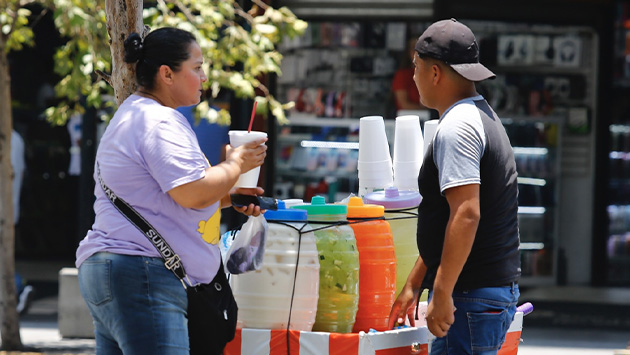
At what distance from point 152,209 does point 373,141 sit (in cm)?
142

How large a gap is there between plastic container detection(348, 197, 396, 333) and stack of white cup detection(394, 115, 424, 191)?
0.53 meters

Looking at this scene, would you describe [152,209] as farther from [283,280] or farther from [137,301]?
[283,280]

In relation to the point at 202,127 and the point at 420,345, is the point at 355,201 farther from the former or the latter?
the point at 202,127

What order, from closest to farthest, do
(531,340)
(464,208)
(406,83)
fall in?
(464,208), (531,340), (406,83)

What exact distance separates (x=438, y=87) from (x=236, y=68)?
5.86 m

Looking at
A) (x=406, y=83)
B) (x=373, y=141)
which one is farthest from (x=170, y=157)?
(x=406, y=83)

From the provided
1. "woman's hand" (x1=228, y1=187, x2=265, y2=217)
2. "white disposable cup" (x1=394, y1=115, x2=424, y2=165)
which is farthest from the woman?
"white disposable cup" (x1=394, y1=115, x2=424, y2=165)

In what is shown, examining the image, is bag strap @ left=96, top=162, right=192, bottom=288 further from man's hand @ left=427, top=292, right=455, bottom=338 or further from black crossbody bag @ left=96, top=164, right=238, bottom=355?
man's hand @ left=427, top=292, right=455, bottom=338

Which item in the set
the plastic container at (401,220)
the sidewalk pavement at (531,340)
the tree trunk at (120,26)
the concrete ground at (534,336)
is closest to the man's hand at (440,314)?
the plastic container at (401,220)

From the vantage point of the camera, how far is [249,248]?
11.3 feet

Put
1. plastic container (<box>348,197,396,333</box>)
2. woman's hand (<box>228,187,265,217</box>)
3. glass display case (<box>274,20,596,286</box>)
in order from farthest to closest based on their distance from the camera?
1. glass display case (<box>274,20,596,286</box>)
2. plastic container (<box>348,197,396,333</box>)
3. woman's hand (<box>228,187,265,217</box>)

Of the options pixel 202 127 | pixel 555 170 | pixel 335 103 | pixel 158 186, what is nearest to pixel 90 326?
pixel 202 127

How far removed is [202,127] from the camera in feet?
28.1

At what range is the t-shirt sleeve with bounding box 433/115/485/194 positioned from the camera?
3041mm
